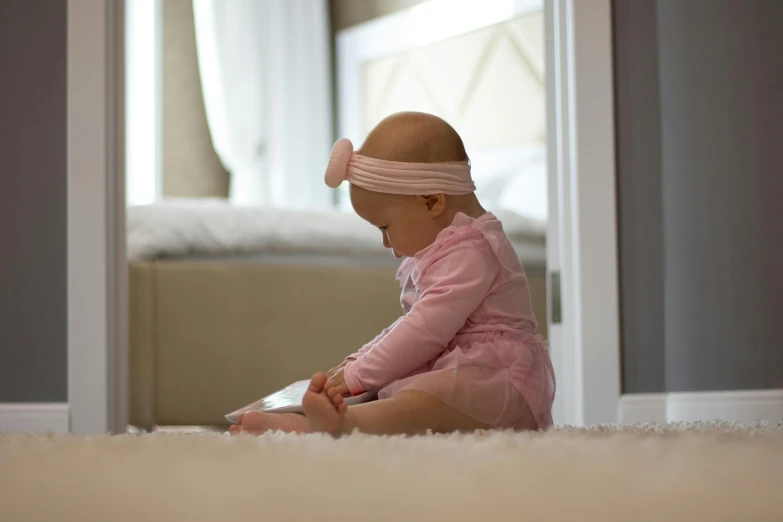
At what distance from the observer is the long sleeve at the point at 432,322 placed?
1.17 metres

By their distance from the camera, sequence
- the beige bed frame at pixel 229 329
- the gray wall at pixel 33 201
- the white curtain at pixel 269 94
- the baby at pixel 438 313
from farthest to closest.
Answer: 1. the white curtain at pixel 269 94
2. the beige bed frame at pixel 229 329
3. the gray wall at pixel 33 201
4. the baby at pixel 438 313

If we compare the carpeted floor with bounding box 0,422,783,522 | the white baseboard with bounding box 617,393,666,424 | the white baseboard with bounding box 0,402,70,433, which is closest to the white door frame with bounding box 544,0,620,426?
the white baseboard with bounding box 617,393,666,424

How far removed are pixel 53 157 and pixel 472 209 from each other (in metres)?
1.27

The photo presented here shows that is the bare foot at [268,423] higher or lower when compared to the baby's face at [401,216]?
lower

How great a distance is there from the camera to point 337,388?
1.11 meters

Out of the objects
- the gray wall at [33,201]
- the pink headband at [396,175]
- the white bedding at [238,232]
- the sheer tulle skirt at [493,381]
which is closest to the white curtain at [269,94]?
the white bedding at [238,232]

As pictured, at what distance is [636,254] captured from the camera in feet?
6.77

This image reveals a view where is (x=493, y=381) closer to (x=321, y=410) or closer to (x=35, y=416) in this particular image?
(x=321, y=410)

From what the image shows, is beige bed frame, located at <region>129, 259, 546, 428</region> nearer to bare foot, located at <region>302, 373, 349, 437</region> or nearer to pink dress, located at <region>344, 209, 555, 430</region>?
pink dress, located at <region>344, 209, 555, 430</region>

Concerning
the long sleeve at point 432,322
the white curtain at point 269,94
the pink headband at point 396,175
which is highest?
the white curtain at point 269,94

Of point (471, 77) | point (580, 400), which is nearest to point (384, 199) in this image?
point (580, 400)

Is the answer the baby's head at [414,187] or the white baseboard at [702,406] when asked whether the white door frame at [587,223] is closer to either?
the white baseboard at [702,406]

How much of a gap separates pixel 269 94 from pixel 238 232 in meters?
2.73

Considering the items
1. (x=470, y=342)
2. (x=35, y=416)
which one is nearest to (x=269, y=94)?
(x=35, y=416)
